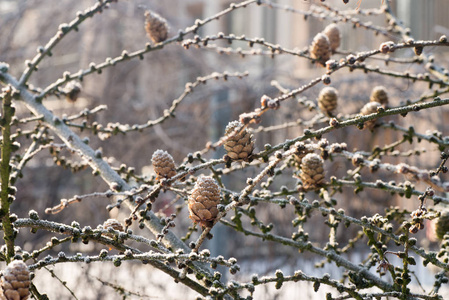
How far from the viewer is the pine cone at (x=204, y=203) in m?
0.74

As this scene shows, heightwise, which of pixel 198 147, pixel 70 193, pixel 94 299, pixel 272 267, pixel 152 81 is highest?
pixel 152 81

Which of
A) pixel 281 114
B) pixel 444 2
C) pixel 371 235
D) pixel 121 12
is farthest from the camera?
pixel 444 2

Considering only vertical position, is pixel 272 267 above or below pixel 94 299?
above

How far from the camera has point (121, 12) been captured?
4.35 meters

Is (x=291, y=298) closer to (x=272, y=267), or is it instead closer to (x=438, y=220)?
(x=272, y=267)

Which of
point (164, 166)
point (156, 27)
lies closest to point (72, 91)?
point (156, 27)

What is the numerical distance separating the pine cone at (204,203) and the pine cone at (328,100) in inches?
18.5

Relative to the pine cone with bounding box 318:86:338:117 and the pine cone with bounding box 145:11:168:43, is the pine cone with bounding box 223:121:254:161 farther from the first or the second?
the pine cone with bounding box 145:11:168:43

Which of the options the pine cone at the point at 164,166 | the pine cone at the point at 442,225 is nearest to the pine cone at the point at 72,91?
the pine cone at the point at 164,166

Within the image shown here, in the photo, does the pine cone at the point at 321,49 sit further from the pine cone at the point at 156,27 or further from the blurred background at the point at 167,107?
the blurred background at the point at 167,107

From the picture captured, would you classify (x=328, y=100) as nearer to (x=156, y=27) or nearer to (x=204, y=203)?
(x=156, y=27)

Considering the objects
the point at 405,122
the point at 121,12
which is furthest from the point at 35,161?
the point at 405,122

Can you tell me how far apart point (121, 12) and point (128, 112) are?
836mm

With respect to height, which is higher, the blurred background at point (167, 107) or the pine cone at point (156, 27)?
the blurred background at point (167, 107)
